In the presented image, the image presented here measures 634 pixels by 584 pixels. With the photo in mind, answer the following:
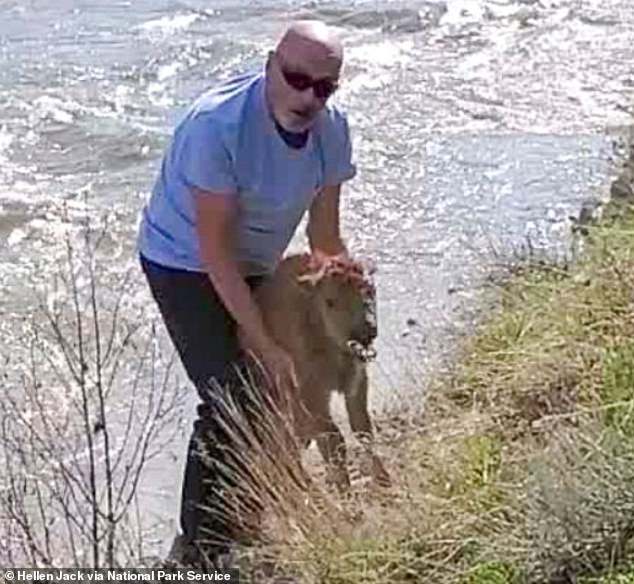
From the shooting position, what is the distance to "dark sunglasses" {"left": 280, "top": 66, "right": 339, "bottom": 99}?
5.07 metres

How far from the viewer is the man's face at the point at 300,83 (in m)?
5.06

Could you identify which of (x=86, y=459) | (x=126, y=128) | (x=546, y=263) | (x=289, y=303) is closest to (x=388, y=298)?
(x=546, y=263)

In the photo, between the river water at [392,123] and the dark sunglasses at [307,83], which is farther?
the river water at [392,123]

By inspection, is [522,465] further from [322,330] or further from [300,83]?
[300,83]

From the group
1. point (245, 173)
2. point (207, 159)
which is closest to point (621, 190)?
point (245, 173)

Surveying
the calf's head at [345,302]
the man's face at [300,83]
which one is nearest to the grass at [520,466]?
the calf's head at [345,302]

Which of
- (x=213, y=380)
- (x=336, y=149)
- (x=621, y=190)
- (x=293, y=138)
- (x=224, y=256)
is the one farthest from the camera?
(x=621, y=190)

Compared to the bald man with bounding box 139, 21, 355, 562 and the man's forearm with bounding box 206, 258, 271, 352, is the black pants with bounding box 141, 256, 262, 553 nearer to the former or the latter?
the bald man with bounding box 139, 21, 355, 562

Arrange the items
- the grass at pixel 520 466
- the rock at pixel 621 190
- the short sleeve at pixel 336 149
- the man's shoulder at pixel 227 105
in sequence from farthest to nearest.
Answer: the rock at pixel 621 190
the short sleeve at pixel 336 149
the man's shoulder at pixel 227 105
the grass at pixel 520 466

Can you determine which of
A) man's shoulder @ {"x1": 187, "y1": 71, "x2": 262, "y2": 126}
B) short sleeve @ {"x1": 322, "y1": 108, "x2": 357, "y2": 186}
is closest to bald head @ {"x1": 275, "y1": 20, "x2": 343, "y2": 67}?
man's shoulder @ {"x1": 187, "y1": 71, "x2": 262, "y2": 126}

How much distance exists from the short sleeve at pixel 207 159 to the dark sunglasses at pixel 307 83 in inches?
9.4

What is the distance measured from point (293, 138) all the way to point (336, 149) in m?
0.17

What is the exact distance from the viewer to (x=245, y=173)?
17.1ft

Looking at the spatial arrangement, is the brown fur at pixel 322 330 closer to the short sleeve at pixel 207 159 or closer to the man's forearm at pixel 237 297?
the man's forearm at pixel 237 297
